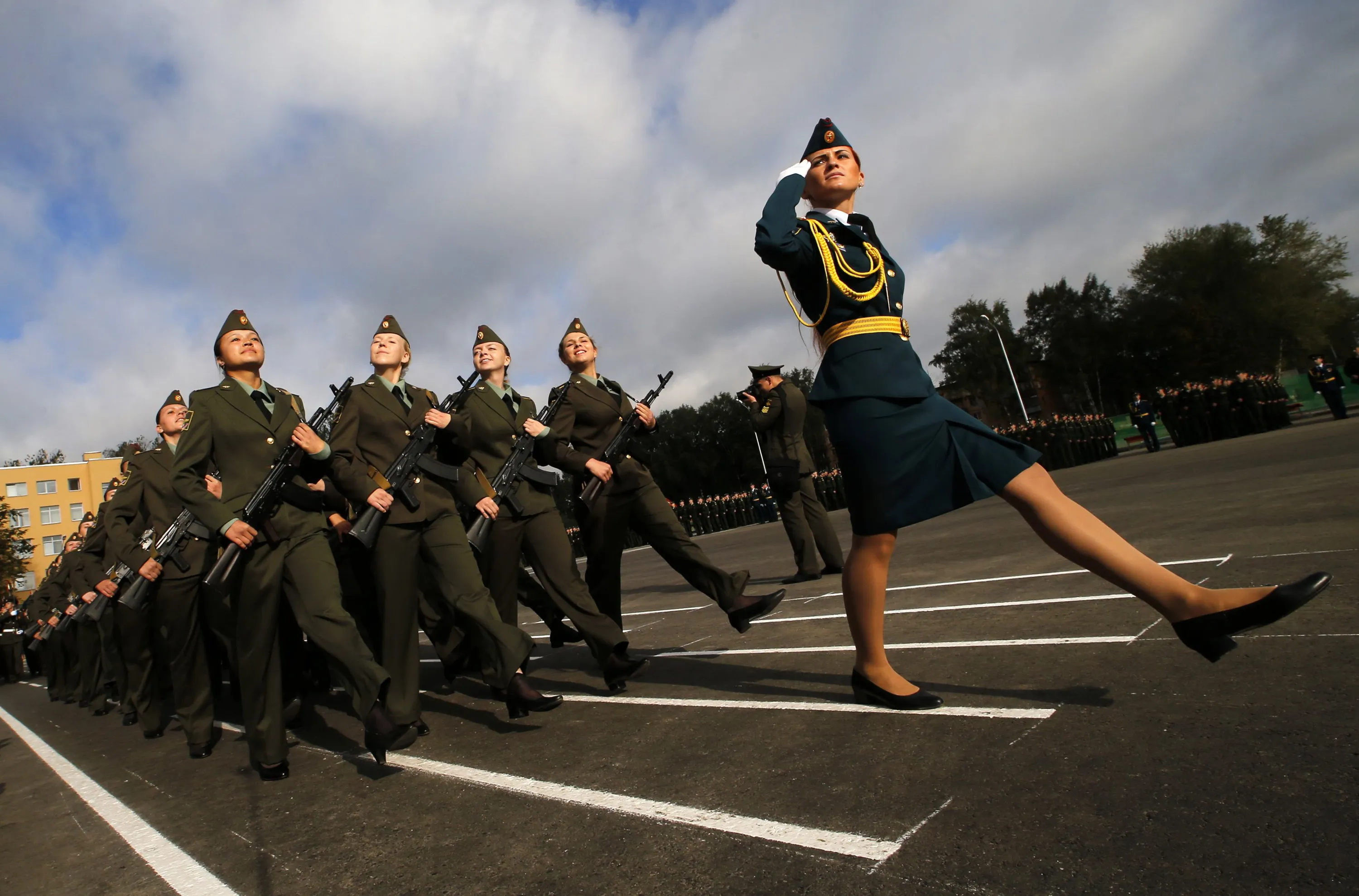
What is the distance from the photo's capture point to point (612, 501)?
5.83 m

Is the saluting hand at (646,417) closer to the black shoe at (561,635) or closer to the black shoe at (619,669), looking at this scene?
the black shoe at (619,669)

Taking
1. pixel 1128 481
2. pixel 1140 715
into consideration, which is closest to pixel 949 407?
pixel 1140 715

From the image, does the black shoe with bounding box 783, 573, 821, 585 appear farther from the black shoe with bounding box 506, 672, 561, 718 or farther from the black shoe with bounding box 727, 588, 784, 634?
the black shoe with bounding box 506, 672, 561, 718

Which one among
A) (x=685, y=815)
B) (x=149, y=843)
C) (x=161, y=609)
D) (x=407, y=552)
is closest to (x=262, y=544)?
(x=407, y=552)

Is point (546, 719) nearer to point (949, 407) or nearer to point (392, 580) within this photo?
point (392, 580)

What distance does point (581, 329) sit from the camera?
630 centimetres

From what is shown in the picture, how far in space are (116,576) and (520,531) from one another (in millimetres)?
4538

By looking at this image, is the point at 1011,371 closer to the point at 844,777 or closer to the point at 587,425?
the point at 587,425

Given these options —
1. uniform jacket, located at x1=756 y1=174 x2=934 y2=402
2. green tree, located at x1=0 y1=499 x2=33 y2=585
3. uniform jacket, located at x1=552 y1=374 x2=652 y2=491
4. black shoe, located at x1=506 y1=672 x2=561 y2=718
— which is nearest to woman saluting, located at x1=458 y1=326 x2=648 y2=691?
uniform jacket, located at x1=552 y1=374 x2=652 y2=491

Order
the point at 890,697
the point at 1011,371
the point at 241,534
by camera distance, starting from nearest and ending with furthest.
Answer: the point at 890,697, the point at 241,534, the point at 1011,371

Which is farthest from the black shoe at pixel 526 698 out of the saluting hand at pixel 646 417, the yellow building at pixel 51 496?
the yellow building at pixel 51 496

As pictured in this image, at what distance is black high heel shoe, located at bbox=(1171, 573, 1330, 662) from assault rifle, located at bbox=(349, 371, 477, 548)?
382cm

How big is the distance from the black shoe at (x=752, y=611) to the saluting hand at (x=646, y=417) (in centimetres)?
145

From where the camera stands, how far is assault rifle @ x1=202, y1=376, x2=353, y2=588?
4715mm
